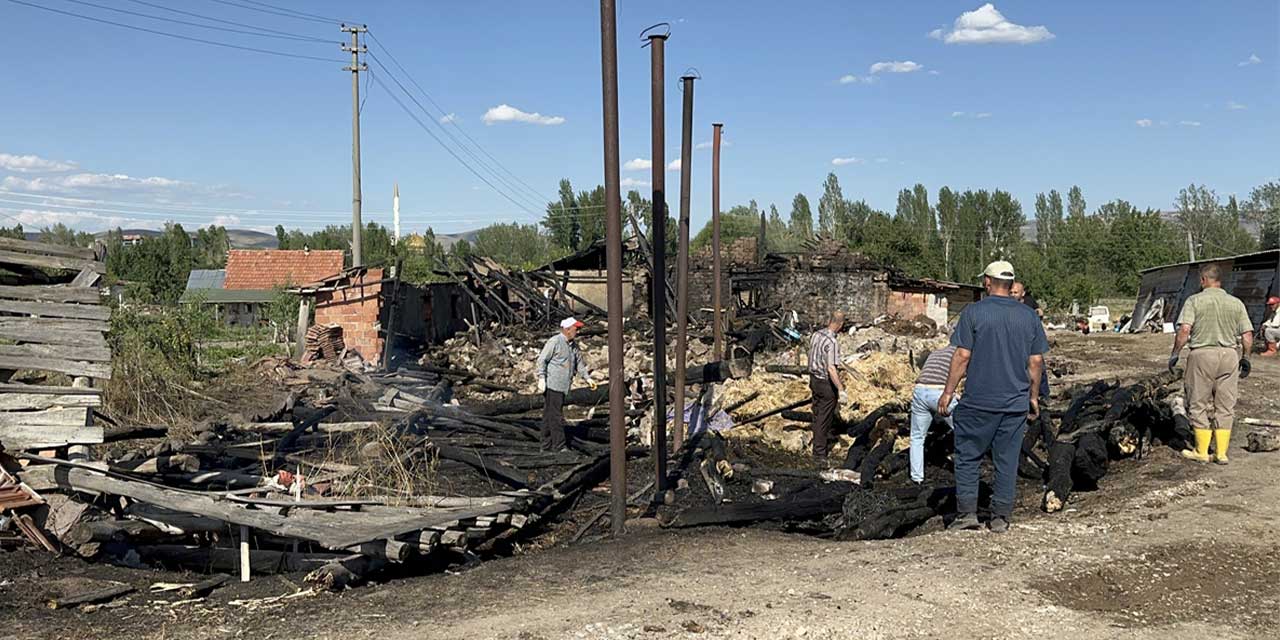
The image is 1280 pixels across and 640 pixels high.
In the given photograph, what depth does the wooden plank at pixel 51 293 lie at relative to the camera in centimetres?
837

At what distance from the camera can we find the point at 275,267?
58375mm

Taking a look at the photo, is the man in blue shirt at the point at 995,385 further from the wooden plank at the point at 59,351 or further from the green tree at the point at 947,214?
the green tree at the point at 947,214

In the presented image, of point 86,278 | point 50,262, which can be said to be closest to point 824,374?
point 86,278

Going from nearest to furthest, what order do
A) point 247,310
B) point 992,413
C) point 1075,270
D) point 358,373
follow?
point 992,413 < point 358,373 < point 247,310 < point 1075,270

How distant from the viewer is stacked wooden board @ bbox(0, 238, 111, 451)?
7.94 metres

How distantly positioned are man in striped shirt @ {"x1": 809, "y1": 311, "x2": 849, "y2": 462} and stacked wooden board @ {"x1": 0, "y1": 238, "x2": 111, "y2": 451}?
24.2 feet

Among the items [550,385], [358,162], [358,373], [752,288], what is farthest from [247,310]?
[550,385]

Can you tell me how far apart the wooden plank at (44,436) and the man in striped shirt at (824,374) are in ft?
24.4

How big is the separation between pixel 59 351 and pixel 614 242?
5.20m

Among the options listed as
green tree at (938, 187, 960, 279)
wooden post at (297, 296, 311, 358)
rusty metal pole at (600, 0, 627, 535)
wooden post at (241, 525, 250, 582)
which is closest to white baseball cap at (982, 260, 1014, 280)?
rusty metal pole at (600, 0, 627, 535)

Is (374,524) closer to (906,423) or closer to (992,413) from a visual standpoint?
(992,413)

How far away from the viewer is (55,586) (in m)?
6.50

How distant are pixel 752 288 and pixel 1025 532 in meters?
28.1

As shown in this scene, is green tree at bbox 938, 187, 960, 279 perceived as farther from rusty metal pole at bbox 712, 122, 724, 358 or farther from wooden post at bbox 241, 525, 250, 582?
wooden post at bbox 241, 525, 250, 582
